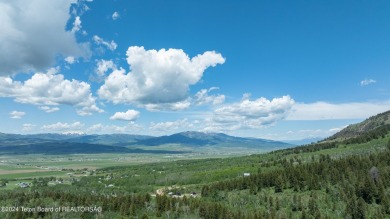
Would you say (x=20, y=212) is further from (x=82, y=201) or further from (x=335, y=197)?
(x=335, y=197)

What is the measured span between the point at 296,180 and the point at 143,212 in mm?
84980

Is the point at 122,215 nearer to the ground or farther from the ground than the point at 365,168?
nearer to the ground

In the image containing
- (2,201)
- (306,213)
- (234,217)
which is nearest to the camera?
(234,217)

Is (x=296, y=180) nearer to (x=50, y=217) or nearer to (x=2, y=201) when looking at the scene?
(x=50, y=217)

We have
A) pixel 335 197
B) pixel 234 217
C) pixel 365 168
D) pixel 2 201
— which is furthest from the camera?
pixel 365 168

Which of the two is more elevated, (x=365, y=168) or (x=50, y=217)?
(x=365, y=168)

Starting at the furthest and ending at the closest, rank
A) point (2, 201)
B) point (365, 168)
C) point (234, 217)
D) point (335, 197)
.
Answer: point (365, 168), point (2, 201), point (335, 197), point (234, 217)

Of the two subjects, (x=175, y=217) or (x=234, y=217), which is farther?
(x=175, y=217)

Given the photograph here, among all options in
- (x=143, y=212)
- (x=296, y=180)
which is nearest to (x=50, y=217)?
(x=143, y=212)

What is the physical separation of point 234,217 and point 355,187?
66529mm

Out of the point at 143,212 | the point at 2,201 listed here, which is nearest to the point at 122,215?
the point at 143,212

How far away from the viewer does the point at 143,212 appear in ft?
515

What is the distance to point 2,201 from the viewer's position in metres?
180

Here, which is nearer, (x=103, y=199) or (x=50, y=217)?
(x=50, y=217)
